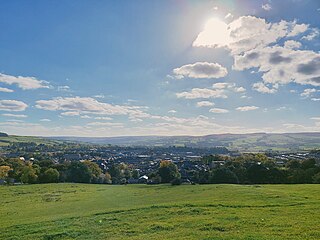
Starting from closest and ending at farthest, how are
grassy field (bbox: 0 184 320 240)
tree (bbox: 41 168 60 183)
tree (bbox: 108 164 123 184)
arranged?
grassy field (bbox: 0 184 320 240), tree (bbox: 41 168 60 183), tree (bbox: 108 164 123 184)

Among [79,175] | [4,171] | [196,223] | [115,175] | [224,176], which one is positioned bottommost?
[115,175]

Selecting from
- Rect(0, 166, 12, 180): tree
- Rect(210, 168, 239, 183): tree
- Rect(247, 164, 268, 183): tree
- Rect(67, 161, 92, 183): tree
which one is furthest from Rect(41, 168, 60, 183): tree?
Rect(247, 164, 268, 183): tree

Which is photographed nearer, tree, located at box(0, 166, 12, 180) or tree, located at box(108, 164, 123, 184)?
tree, located at box(0, 166, 12, 180)

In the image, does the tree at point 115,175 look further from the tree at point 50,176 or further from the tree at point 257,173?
the tree at point 257,173

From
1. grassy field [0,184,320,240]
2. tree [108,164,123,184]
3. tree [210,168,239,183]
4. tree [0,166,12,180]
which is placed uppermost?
grassy field [0,184,320,240]

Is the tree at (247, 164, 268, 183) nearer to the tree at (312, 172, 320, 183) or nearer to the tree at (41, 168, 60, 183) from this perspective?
the tree at (312, 172, 320, 183)

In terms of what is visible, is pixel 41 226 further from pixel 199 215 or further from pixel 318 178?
pixel 318 178

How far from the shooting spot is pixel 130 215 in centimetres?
2667

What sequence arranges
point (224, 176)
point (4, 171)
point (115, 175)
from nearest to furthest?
point (224, 176) → point (4, 171) → point (115, 175)

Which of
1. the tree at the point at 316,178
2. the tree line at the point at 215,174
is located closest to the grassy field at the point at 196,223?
the tree line at the point at 215,174

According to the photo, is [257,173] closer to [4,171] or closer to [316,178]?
[316,178]

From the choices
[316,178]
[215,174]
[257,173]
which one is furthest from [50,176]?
[316,178]

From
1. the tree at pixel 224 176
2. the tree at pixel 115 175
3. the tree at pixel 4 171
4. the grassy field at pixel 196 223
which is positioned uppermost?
the grassy field at pixel 196 223

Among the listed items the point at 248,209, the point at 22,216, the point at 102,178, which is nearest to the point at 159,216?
the point at 248,209
